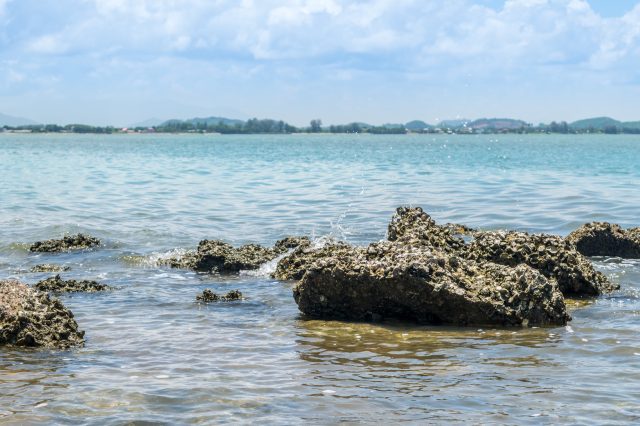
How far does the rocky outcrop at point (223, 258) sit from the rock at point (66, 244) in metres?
3.38

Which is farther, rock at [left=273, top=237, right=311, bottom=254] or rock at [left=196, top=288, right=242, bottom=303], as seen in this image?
rock at [left=273, top=237, right=311, bottom=254]

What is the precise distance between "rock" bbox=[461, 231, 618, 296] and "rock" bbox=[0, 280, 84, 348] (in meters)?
7.16

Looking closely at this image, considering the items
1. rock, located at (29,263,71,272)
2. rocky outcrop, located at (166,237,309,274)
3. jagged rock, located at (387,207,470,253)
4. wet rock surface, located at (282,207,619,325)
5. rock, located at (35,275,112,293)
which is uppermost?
jagged rock, located at (387,207,470,253)

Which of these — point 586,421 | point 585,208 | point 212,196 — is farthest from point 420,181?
point 586,421

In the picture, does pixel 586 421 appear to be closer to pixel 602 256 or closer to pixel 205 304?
pixel 205 304

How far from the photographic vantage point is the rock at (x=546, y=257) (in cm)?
1438

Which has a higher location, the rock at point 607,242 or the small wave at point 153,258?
the rock at point 607,242

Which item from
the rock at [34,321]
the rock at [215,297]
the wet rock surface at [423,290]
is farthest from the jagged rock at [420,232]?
the rock at [34,321]

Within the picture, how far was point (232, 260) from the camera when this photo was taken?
17.3 m

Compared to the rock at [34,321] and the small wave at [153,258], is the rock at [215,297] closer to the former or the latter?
the rock at [34,321]

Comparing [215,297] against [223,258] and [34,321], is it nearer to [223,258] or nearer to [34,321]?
[223,258]

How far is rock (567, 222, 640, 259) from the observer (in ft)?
59.9

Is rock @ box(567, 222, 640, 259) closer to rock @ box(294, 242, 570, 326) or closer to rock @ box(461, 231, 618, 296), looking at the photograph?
rock @ box(461, 231, 618, 296)

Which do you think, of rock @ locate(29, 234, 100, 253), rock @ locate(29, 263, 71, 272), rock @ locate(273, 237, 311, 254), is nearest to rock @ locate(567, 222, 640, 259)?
rock @ locate(273, 237, 311, 254)
